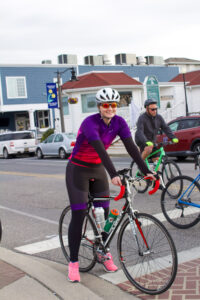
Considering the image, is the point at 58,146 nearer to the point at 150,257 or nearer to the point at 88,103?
the point at 88,103

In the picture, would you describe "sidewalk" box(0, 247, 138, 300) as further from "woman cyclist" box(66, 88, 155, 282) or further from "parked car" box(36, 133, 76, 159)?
"parked car" box(36, 133, 76, 159)

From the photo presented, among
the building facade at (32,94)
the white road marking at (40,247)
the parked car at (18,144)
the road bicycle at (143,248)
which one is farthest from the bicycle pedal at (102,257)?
the building facade at (32,94)

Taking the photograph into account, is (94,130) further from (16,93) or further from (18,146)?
(16,93)

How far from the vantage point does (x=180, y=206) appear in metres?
5.90

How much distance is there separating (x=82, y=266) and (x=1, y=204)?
5.18 meters

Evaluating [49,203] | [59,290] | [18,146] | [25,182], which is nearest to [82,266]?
[59,290]

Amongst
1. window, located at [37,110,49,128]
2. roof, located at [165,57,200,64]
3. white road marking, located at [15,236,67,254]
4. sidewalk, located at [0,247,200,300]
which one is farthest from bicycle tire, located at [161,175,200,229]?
roof, located at [165,57,200,64]

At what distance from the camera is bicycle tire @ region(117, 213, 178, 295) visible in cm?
367

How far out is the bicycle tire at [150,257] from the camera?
3672 millimetres

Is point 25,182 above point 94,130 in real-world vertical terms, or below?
below

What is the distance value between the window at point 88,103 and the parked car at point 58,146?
31.5ft

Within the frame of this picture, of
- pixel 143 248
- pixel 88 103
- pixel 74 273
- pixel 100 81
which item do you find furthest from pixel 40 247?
pixel 100 81

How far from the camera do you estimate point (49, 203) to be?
895cm

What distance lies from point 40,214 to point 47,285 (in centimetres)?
395
